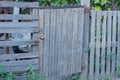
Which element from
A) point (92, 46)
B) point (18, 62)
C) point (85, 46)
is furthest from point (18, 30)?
point (92, 46)

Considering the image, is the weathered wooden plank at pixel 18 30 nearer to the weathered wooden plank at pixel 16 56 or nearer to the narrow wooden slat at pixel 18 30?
the narrow wooden slat at pixel 18 30

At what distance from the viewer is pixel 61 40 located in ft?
23.8

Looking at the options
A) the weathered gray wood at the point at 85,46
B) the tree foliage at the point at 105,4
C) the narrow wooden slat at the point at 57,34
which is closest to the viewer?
the narrow wooden slat at the point at 57,34

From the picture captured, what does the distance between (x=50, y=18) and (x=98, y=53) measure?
1.60 m

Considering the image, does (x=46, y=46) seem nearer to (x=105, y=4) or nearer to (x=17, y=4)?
(x=17, y=4)

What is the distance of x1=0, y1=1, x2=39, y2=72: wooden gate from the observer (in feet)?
21.8

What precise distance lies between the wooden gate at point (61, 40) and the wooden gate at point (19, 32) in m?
0.18

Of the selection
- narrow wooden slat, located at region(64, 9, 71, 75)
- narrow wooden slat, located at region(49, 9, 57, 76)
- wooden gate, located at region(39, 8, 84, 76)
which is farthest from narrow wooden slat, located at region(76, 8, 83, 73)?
narrow wooden slat, located at region(49, 9, 57, 76)

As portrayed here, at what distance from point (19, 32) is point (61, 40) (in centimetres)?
103

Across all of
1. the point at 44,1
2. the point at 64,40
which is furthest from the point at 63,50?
the point at 44,1

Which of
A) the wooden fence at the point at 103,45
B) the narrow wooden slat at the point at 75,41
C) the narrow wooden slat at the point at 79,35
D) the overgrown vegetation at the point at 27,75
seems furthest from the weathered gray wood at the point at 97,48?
the overgrown vegetation at the point at 27,75

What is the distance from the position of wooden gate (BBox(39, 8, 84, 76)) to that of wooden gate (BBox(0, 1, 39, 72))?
18 centimetres

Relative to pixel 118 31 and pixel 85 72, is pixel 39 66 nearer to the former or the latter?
pixel 85 72

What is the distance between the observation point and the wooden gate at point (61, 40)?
23.1ft
